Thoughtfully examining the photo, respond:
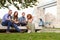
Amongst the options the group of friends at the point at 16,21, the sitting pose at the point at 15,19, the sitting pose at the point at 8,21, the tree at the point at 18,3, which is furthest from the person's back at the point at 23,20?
the tree at the point at 18,3

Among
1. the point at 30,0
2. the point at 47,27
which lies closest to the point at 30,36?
the point at 30,0

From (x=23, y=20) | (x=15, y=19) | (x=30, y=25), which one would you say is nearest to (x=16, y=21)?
(x=15, y=19)

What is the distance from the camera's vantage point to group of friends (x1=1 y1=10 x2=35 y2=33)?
9470 millimetres

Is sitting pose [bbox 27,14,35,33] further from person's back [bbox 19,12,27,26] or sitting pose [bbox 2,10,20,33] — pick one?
sitting pose [bbox 2,10,20,33]

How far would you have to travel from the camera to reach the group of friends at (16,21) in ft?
31.1

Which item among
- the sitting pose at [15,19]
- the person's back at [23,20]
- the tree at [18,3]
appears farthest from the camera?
the person's back at [23,20]

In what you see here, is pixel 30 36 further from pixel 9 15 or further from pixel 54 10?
pixel 54 10

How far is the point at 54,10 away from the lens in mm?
10633

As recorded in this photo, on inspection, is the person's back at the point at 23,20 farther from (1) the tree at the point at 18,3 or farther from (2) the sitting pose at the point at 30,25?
(1) the tree at the point at 18,3

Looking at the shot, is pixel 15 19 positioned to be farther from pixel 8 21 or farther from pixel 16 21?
pixel 8 21

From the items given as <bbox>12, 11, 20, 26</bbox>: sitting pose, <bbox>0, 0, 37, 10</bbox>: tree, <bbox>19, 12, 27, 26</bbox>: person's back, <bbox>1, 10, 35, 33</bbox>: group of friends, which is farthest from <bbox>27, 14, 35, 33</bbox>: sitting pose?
<bbox>0, 0, 37, 10</bbox>: tree

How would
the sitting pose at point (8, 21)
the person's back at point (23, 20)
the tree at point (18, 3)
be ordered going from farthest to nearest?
the person's back at point (23, 20), the sitting pose at point (8, 21), the tree at point (18, 3)

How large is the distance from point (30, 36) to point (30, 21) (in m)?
1.81

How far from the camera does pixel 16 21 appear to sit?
980 centimetres
